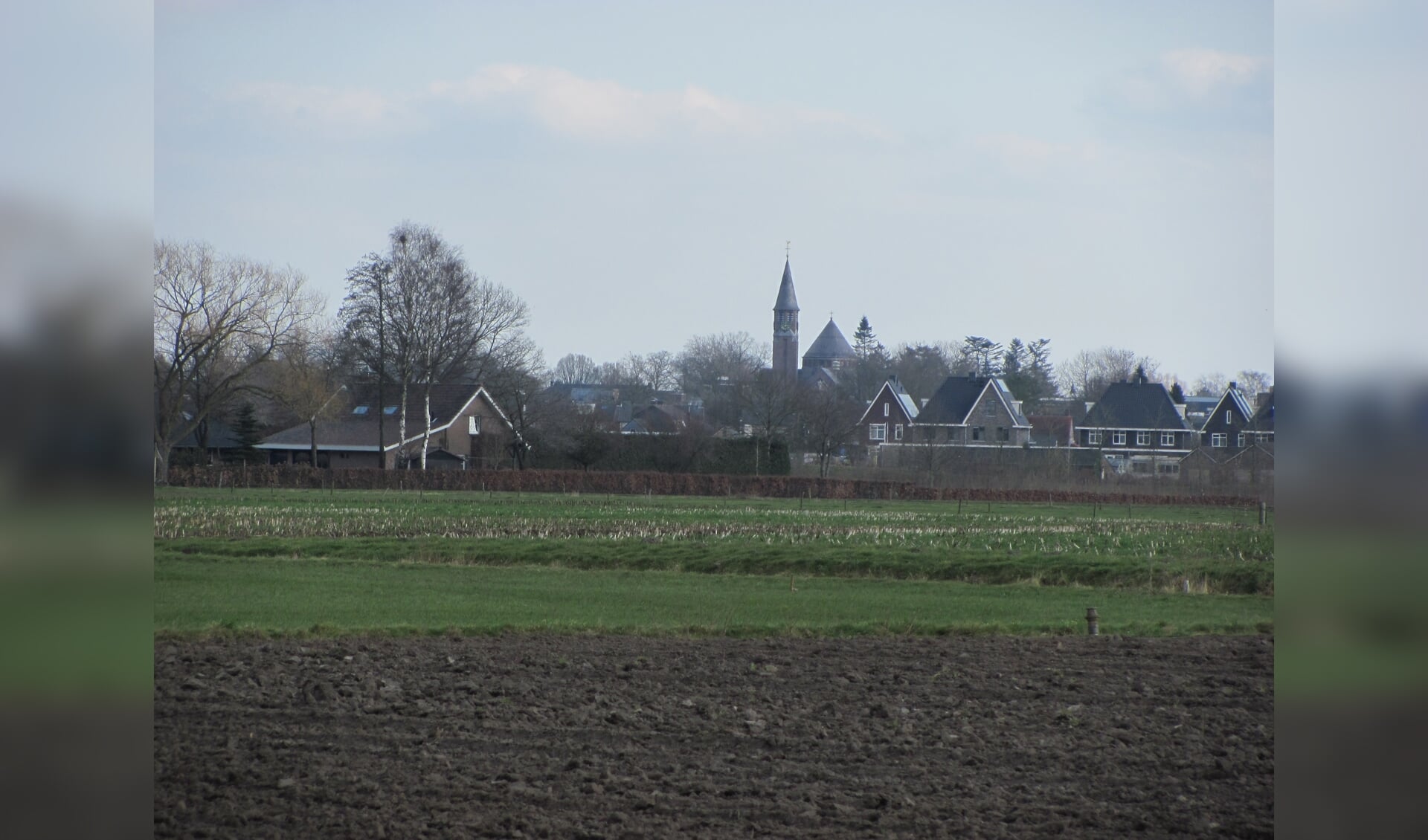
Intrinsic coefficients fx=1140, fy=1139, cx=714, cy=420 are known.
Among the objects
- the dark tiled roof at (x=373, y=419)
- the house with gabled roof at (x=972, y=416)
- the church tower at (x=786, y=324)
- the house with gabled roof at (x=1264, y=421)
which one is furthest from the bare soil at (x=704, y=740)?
the church tower at (x=786, y=324)

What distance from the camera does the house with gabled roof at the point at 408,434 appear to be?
133 ft

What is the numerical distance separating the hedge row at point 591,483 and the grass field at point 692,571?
22.3ft

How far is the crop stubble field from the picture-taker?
261 inches

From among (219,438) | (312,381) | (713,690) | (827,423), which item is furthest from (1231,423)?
(219,438)

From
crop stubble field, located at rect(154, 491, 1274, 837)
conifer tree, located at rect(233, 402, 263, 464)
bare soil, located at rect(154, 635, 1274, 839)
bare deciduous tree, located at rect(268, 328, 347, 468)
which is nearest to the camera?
bare soil, located at rect(154, 635, 1274, 839)

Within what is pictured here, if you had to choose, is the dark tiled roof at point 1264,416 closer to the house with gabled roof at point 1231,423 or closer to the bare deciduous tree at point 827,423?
the house with gabled roof at point 1231,423

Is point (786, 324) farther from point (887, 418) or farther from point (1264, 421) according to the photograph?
point (1264, 421)

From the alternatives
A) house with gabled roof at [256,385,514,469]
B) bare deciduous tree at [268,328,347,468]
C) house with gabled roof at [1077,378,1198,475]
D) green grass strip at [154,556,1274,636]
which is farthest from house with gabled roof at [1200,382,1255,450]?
house with gabled roof at [256,385,514,469]

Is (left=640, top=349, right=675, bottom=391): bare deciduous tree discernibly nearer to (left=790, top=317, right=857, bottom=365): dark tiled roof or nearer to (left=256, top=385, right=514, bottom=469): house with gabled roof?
(left=256, top=385, right=514, bottom=469): house with gabled roof

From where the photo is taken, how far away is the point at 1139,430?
2661 cm

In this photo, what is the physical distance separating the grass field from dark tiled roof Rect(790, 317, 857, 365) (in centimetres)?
7437
